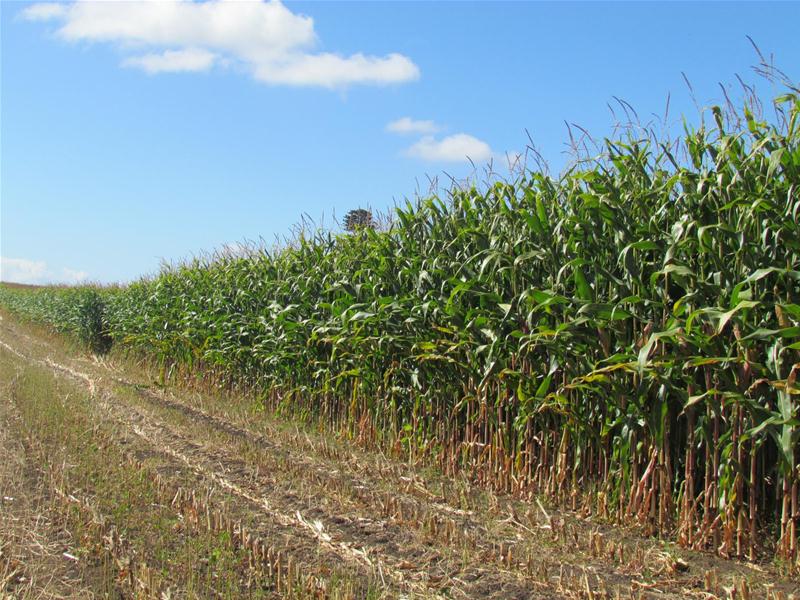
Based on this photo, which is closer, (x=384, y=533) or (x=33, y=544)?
(x=33, y=544)

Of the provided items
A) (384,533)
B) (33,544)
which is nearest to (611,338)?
(384,533)

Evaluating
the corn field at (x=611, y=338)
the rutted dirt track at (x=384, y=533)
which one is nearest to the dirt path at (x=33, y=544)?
the rutted dirt track at (x=384, y=533)

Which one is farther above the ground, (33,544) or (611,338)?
(611,338)

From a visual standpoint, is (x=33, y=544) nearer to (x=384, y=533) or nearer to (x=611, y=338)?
(x=384, y=533)

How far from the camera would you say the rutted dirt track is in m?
4.10

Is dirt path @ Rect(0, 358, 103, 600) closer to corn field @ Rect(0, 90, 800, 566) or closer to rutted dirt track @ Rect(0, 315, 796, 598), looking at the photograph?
rutted dirt track @ Rect(0, 315, 796, 598)

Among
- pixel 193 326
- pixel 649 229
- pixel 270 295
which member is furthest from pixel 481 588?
pixel 193 326

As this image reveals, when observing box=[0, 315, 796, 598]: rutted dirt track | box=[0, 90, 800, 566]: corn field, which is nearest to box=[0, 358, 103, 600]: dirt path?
box=[0, 315, 796, 598]: rutted dirt track

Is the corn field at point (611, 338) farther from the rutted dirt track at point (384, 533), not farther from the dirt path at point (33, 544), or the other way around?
the dirt path at point (33, 544)

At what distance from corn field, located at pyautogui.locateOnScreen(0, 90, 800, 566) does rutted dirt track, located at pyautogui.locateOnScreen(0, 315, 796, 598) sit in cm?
35

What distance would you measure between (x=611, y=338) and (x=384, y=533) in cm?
213

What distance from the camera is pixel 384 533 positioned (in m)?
5.02

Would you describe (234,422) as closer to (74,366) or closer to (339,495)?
(339,495)

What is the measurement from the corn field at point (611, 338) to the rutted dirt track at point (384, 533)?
1.14 ft
